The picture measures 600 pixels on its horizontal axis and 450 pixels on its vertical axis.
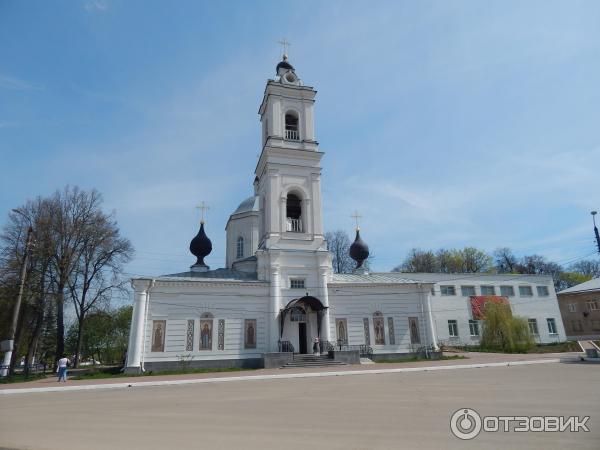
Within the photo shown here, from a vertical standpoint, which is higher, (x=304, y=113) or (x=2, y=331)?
(x=304, y=113)

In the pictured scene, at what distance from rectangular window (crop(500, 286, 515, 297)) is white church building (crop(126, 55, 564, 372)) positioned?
45.8ft

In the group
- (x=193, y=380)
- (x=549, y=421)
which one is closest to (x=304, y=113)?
(x=193, y=380)

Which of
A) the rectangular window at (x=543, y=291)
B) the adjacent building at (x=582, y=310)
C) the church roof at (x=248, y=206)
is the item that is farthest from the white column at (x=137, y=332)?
the adjacent building at (x=582, y=310)

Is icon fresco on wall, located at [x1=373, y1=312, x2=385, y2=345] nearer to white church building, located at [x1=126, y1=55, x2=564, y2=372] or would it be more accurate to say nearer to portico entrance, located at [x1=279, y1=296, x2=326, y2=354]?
white church building, located at [x1=126, y1=55, x2=564, y2=372]

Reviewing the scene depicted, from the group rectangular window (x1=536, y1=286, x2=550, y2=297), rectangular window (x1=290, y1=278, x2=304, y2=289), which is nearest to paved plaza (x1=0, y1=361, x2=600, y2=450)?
rectangular window (x1=290, y1=278, x2=304, y2=289)

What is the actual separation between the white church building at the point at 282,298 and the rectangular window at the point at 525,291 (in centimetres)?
1563

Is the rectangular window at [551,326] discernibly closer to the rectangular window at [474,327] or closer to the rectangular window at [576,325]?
the rectangular window at [474,327]

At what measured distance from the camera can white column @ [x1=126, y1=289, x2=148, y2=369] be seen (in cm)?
2031

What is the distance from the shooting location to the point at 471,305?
33.8m

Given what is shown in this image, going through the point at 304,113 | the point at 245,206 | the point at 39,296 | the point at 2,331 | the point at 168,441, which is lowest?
the point at 168,441

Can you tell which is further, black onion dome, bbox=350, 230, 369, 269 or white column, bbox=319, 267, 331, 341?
black onion dome, bbox=350, 230, 369, 269

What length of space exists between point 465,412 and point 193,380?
38.2 ft

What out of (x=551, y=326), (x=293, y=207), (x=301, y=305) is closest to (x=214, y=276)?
(x=301, y=305)

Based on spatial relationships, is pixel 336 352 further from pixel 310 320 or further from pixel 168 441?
pixel 168 441
